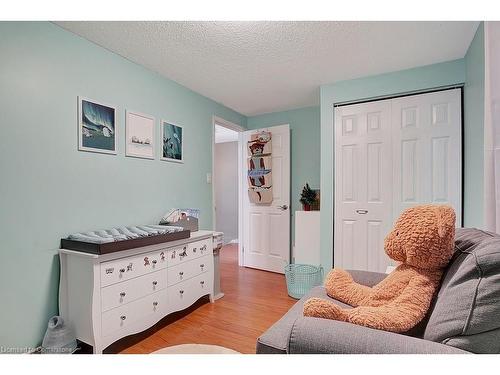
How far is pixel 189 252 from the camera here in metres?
2.34

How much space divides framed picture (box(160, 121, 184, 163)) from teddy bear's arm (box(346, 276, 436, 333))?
2.21 metres

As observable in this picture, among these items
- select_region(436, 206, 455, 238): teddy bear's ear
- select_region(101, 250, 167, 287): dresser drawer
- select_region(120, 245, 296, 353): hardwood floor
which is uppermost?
select_region(436, 206, 455, 238): teddy bear's ear

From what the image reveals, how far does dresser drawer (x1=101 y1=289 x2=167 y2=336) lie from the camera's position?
1663 millimetres

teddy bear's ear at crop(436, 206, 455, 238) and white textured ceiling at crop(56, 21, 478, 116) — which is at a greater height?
white textured ceiling at crop(56, 21, 478, 116)

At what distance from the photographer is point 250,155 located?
3883mm

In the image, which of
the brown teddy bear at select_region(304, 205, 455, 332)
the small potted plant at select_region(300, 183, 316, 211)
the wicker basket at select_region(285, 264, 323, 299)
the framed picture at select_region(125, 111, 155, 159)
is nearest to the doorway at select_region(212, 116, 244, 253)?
the small potted plant at select_region(300, 183, 316, 211)

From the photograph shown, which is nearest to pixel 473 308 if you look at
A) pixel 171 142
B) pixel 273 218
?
pixel 171 142

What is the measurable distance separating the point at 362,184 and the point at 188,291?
2.05 metres

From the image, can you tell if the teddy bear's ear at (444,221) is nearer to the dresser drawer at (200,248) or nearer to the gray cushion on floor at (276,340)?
the gray cushion on floor at (276,340)

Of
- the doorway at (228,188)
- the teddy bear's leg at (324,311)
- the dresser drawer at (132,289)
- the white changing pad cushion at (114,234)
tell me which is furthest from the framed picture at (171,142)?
the doorway at (228,188)

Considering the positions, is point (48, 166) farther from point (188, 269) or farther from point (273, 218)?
point (273, 218)

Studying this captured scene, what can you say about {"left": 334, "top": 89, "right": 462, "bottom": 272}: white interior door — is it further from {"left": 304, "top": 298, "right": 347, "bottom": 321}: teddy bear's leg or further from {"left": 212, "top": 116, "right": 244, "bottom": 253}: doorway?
{"left": 212, "top": 116, "right": 244, "bottom": 253}: doorway
